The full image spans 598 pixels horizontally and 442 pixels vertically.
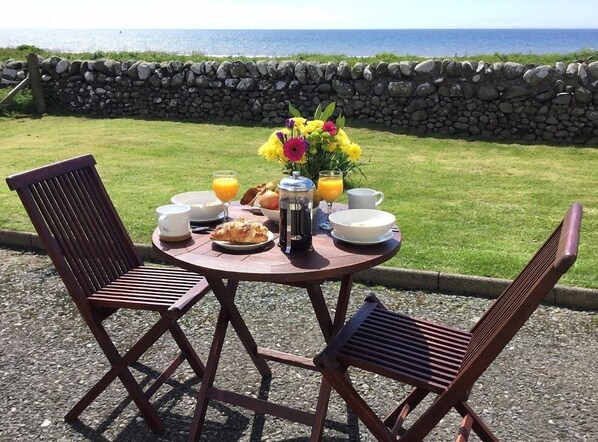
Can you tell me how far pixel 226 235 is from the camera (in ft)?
8.17

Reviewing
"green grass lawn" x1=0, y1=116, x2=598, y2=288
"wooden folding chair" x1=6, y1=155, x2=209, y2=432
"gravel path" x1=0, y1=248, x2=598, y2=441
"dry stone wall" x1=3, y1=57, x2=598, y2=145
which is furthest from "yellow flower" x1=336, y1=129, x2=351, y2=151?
"dry stone wall" x1=3, y1=57, x2=598, y2=145

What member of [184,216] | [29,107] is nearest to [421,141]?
[184,216]

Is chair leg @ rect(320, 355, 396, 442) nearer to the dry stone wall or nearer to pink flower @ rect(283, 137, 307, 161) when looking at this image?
pink flower @ rect(283, 137, 307, 161)

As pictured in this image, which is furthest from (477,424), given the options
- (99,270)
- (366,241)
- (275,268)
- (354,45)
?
(354,45)

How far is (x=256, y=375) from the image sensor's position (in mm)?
3119

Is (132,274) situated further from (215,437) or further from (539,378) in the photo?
(539,378)

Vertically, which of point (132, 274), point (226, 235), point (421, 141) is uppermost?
point (226, 235)

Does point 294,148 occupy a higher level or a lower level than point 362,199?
higher

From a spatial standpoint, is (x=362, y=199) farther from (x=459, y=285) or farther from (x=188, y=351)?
(x=459, y=285)

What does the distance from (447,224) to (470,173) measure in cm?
244

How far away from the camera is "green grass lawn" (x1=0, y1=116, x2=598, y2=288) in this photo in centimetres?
475

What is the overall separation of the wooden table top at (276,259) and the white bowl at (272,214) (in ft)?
0.42

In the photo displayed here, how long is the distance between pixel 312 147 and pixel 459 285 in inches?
72.6

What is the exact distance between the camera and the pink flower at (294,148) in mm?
2613
